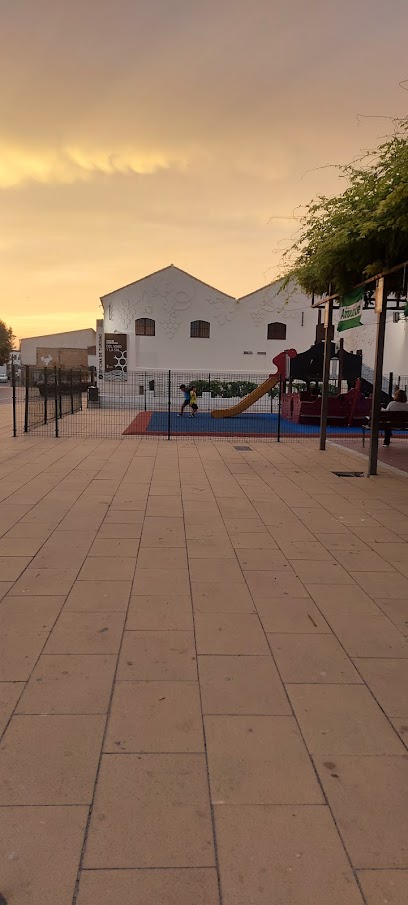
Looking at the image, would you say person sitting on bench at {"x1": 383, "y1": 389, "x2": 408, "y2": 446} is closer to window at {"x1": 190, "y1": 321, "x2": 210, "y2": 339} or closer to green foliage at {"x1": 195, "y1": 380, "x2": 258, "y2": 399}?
green foliage at {"x1": 195, "y1": 380, "x2": 258, "y2": 399}

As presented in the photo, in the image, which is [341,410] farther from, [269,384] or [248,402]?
[248,402]

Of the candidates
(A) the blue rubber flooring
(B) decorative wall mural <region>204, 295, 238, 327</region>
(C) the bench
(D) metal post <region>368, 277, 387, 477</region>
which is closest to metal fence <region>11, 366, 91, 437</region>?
(A) the blue rubber flooring

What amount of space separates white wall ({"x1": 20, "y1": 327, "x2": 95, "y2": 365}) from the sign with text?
120 feet

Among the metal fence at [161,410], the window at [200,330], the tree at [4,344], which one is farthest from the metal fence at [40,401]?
the tree at [4,344]

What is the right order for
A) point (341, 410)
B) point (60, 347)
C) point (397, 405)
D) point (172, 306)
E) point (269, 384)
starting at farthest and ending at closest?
point (60, 347) → point (172, 306) → point (269, 384) → point (341, 410) → point (397, 405)

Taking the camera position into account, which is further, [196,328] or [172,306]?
[196,328]

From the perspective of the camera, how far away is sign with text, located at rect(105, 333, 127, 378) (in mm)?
35500

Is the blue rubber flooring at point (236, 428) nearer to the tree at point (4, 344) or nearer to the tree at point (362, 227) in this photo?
the tree at point (362, 227)

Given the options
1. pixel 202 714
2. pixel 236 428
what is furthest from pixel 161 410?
pixel 202 714

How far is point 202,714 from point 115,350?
111 ft

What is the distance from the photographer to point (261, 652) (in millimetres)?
3736

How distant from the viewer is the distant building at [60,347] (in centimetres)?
6831

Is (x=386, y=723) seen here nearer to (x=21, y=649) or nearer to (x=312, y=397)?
(x=21, y=649)

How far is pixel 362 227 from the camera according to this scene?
8320 mm
